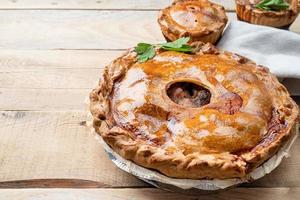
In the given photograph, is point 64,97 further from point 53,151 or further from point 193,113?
point 193,113

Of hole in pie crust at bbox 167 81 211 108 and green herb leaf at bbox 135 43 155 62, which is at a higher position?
green herb leaf at bbox 135 43 155 62

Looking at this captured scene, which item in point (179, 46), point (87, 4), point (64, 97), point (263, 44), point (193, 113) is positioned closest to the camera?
point (193, 113)

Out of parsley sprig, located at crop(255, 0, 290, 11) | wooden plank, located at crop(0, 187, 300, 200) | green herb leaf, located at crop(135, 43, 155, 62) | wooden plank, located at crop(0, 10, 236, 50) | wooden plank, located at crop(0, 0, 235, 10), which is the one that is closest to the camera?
wooden plank, located at crop(0, 187, 300, 200)

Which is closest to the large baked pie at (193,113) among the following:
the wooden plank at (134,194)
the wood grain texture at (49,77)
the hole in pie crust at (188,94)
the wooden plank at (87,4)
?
the hole in pie crust at (188,94)

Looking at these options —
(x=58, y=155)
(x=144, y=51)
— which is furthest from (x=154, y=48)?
(x=58, y=155)

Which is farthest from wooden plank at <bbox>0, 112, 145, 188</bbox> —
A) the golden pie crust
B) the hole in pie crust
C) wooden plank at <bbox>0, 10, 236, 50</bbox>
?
the golden pie crust

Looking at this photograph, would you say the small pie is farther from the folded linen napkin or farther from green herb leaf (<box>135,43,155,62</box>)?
green herb leaf (<box>135,43,155,62</box>)
